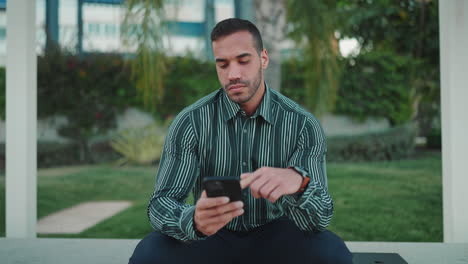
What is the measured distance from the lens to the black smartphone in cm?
148

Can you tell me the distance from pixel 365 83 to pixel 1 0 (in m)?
6.69

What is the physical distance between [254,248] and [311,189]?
14.8 inches

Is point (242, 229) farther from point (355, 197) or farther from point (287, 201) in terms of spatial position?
point (355, 197)

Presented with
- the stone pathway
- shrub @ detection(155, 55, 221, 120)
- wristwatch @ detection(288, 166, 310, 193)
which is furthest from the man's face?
shrub @ detection(155, 55, 221, 120)

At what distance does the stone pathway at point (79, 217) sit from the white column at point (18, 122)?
229 cm

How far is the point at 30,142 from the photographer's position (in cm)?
313

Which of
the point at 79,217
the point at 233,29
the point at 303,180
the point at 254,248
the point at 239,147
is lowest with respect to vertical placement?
the point at 79,217

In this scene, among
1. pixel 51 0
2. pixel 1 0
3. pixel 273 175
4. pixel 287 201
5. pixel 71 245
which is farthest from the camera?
pixel 51 0

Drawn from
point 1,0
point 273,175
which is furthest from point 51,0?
point 273,175

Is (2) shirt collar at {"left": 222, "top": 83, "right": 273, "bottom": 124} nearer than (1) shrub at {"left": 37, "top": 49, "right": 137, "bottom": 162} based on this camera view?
Yes

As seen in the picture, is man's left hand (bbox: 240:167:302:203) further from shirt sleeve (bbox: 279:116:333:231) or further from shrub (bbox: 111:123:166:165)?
shrub (bbox: 111:123:166:165)

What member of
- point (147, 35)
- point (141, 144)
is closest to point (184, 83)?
point (141, 144)

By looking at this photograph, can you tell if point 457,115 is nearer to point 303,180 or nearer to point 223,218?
point 303,180

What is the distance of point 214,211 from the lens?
154cm
